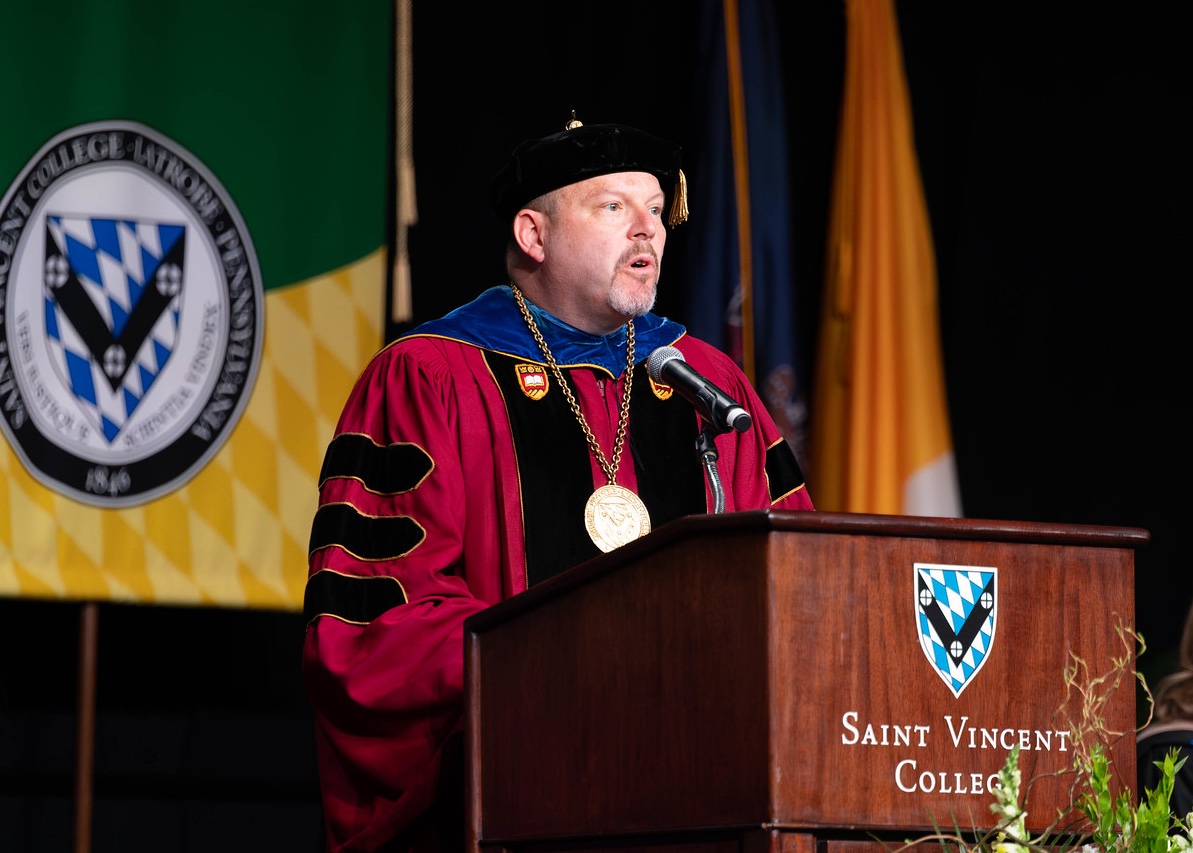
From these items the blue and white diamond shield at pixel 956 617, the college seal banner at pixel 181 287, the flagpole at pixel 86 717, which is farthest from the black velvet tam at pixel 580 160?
the flagpole at pixel 86 717

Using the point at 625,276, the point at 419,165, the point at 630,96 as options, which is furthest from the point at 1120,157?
the point at 625,276

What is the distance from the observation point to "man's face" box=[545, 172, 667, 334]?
3.18 m

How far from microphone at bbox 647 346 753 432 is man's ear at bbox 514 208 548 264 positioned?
2.38ft

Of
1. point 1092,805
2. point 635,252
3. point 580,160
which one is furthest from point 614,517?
point 1092,805

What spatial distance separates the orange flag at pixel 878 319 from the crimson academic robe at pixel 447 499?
1774 millimetres

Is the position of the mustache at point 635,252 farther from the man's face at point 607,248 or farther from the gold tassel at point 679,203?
the gold tassel at point 679,203

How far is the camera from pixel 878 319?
509 cm

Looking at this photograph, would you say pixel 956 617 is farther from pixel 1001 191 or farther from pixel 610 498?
pixel 1001 191

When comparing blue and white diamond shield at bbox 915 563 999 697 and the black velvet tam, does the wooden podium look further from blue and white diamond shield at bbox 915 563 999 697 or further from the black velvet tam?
the black velvet tam

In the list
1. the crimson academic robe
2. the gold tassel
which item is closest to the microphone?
the crimson academic robe

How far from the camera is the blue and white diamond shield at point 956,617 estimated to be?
192cm

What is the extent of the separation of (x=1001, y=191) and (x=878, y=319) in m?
0.77

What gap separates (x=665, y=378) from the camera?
2553 mm

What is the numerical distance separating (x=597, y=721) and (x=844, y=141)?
11.0 feet
